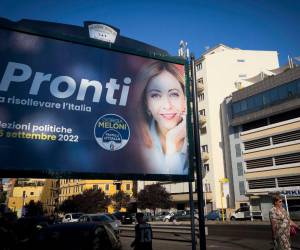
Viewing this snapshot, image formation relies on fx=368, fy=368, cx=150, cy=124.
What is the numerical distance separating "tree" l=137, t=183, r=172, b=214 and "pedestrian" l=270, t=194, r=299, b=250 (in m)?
58.1

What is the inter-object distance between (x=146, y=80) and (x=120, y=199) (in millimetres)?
70636

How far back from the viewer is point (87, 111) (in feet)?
27.9

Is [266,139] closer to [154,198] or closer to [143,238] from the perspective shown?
[154,198]

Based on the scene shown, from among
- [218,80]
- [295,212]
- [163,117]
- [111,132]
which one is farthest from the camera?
[218,80]

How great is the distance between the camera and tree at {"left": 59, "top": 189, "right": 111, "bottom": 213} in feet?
240

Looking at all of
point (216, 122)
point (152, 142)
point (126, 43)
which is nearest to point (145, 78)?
point (126, 43)

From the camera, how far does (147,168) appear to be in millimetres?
8945

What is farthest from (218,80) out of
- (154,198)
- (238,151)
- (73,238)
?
(73,238)

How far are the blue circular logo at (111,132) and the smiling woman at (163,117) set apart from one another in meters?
0.50

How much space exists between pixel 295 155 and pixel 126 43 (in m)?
44.3

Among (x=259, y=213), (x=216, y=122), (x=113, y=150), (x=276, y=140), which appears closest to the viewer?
(x=113, y=150)

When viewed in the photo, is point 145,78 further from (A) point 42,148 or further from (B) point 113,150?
(A) point 42,148

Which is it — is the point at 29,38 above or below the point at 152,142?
above

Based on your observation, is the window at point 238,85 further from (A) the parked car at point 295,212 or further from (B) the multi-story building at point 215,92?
(A) the parked car at point 295,212
